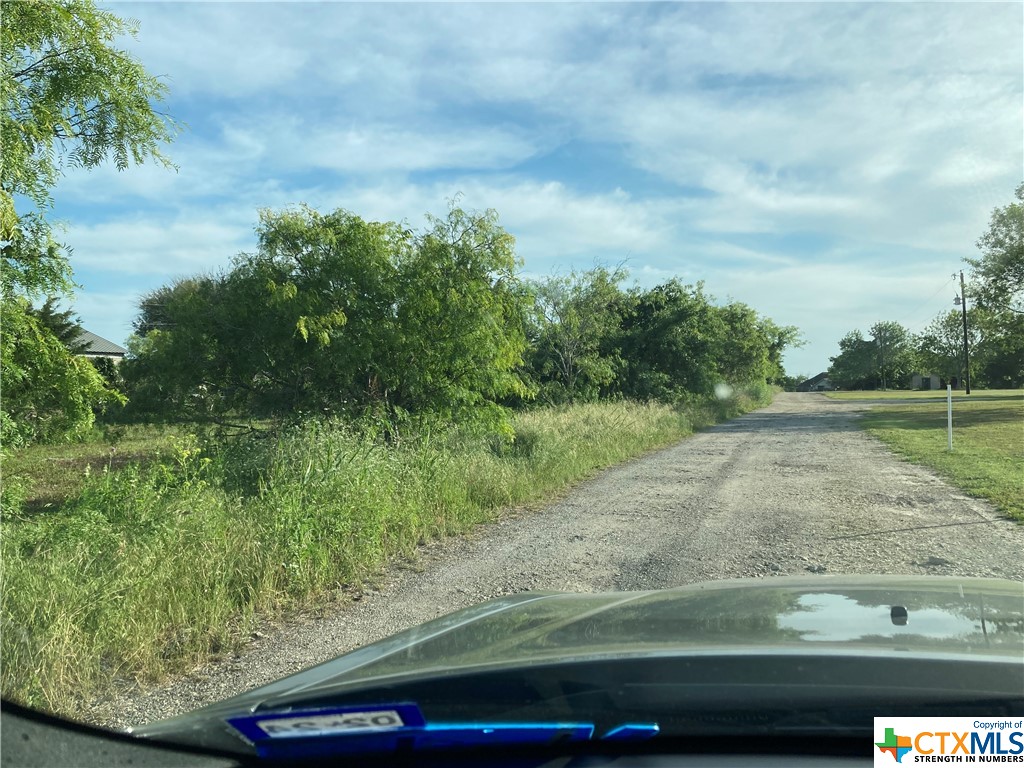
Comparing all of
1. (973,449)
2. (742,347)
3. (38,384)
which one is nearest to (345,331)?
(38,384)

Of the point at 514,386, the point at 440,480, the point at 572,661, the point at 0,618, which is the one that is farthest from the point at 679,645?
the point at 514,386

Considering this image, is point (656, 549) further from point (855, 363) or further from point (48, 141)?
point (855, 363)

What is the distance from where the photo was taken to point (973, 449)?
17.5 m

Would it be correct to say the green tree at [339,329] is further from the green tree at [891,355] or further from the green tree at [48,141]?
the green tree at [891,355]

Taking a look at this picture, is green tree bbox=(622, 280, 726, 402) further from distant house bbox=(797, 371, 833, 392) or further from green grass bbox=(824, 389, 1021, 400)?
distant house bbox=(797, 371, 833, 392)

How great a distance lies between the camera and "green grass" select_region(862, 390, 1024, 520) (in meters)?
11.6

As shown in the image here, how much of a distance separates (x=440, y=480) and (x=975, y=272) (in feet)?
111

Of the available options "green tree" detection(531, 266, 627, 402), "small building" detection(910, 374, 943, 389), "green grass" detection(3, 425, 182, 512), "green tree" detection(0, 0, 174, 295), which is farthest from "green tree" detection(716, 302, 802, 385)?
"small building" detection(910, 374, 943, 389)

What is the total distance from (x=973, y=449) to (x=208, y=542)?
54.2 feet

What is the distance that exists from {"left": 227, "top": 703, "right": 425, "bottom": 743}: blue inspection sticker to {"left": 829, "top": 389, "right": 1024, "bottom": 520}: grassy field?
947cm

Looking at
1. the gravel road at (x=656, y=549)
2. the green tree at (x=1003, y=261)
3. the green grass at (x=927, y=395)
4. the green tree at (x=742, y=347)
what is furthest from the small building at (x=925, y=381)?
the gravel road at (x=656, y=549)

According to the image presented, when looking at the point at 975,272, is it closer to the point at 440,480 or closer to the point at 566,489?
the point at 566,489

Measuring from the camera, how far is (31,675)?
14.2ft

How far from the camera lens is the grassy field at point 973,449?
11.6 meters
